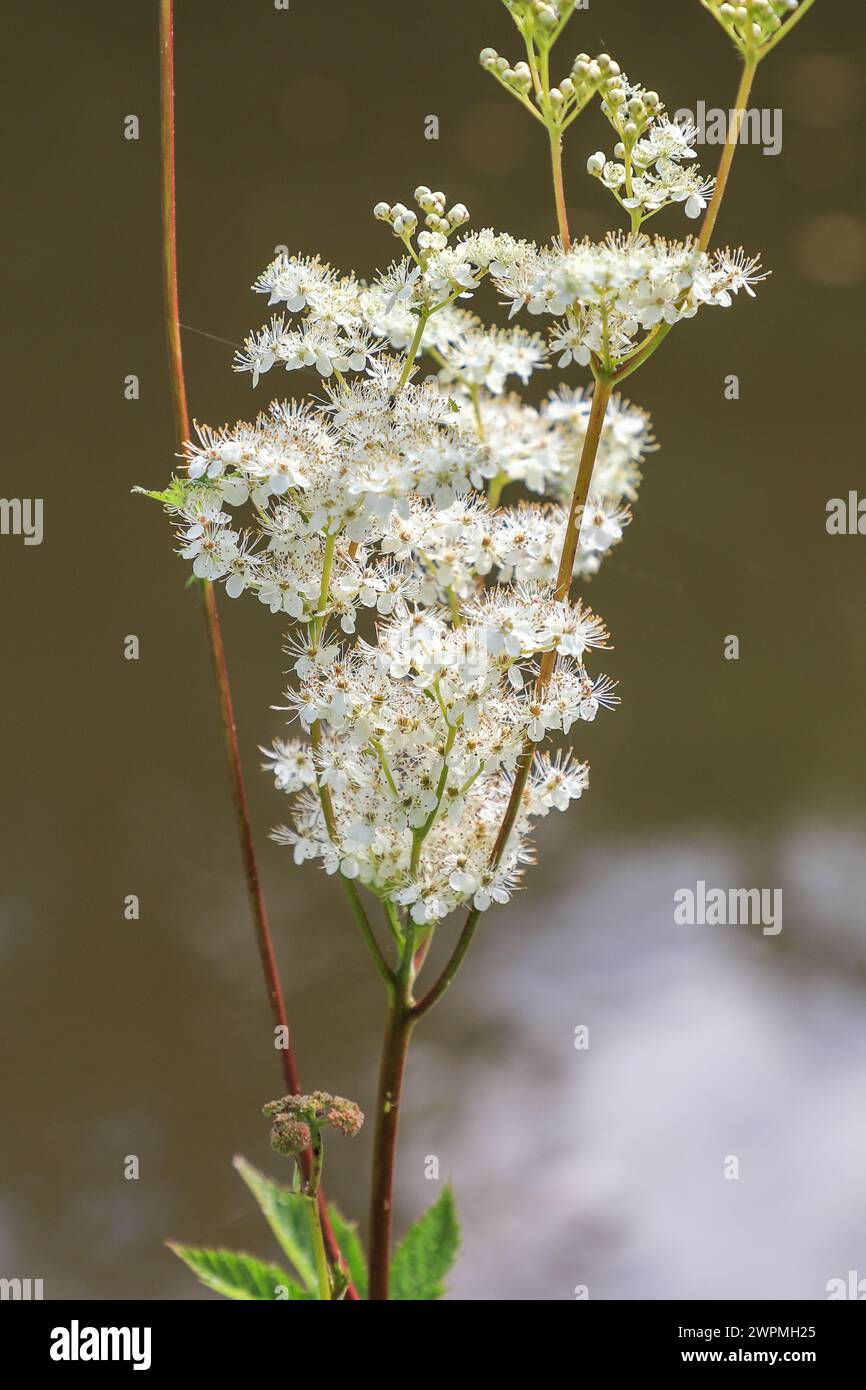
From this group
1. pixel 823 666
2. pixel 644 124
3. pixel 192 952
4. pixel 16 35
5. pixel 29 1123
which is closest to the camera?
pixel 644 124

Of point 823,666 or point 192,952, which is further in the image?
point 823,666

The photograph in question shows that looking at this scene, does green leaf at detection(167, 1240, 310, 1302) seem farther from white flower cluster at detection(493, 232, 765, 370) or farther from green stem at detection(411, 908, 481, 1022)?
white flower cluster at detection(493, 232, 765, 370)

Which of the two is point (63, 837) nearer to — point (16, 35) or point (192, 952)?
point (192, 952)

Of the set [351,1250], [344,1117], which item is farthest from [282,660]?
[344,1117]

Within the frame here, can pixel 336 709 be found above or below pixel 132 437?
below

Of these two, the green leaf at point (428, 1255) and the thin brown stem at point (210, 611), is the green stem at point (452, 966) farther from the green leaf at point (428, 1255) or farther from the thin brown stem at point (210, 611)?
the green leaf at point (428, 1255)

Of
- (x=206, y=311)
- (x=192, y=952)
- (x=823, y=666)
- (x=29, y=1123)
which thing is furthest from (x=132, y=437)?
(x=823, y=666)
